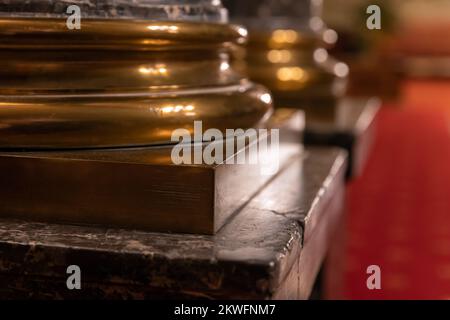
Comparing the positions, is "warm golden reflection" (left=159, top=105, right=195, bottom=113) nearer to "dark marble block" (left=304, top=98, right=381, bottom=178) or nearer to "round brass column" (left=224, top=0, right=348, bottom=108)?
"dark marble block" (left=304, top=98, right=381, bottom=178)

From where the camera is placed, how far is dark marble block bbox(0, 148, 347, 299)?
992mm

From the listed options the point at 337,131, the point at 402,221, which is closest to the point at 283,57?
the point at 337,131

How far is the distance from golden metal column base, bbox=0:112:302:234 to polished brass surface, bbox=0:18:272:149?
1.5 inches

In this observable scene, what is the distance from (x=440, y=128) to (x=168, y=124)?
501 centimetres

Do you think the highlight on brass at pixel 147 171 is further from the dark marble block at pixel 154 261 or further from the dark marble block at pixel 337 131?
the dark marble block at pixel 337 131

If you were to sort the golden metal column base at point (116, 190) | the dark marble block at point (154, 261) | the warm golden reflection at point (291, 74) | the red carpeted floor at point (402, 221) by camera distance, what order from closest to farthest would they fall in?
the dark marble block at point (154, 261) < the golden metal column base at point (116, 190) < the red carpeted floor at point (402, 221) < the warm golden reflection at point (291, 74)

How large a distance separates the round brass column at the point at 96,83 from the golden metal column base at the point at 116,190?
0.13 feet

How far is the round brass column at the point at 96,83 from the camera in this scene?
1170 millimetres

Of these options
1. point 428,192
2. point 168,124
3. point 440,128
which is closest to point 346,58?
point 440,128

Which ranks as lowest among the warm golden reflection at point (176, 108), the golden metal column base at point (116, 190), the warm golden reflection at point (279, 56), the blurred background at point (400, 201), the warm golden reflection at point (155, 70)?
the blurred background at point (400, 201)

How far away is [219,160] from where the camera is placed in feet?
3.84

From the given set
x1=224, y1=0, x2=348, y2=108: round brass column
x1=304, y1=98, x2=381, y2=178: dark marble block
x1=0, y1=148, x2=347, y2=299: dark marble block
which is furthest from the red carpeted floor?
x1=0, y1=148, x2=347, y2=299: dark marble block

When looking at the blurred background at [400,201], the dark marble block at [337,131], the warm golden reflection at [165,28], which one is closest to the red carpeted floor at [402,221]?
the blurred background at [400,201]

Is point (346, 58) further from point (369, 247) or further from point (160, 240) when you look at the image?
point (160, 240)
